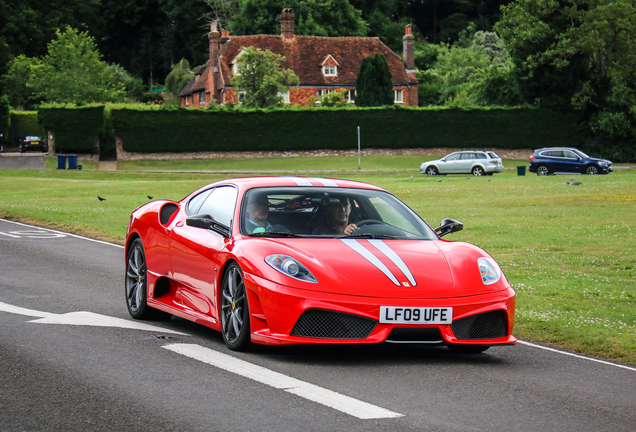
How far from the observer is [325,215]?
25.7 ft

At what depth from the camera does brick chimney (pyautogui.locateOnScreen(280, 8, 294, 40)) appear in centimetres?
8144

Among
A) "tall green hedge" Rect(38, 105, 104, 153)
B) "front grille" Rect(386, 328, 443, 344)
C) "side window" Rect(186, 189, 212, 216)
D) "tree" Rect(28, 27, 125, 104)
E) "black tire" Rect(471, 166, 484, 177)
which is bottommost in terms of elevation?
"black tire" Rect(471, 166, 484, 177)

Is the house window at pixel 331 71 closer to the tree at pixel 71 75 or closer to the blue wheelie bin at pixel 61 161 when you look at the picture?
the tree at pixel 71 75

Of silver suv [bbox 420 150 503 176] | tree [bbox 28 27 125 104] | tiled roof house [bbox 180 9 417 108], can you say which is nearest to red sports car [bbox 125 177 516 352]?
silver suv [bbox 420 150 503 176]

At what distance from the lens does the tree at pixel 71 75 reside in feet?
252

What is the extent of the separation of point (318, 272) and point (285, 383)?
990 mm

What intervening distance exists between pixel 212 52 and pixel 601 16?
3785 centimetres

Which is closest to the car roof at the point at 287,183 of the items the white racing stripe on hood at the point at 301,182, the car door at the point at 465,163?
the white racing stripe on hood at the point at 301,182

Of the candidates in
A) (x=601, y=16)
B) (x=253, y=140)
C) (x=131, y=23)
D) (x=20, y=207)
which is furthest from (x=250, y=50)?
(x=131, y=23)

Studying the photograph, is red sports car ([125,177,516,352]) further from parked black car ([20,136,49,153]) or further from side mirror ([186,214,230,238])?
parked black car ([20,136,49,153])

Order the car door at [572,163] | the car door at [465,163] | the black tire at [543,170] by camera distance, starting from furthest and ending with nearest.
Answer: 1. the car door at [465,163]
2. the black tire at [543,170]
3. the car door at [572,163]

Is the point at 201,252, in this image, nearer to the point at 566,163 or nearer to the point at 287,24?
the point at 566,163

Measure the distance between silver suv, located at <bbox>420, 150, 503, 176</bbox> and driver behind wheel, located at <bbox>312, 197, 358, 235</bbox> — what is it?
136ft

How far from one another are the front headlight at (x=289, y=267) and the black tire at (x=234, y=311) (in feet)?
0.97
